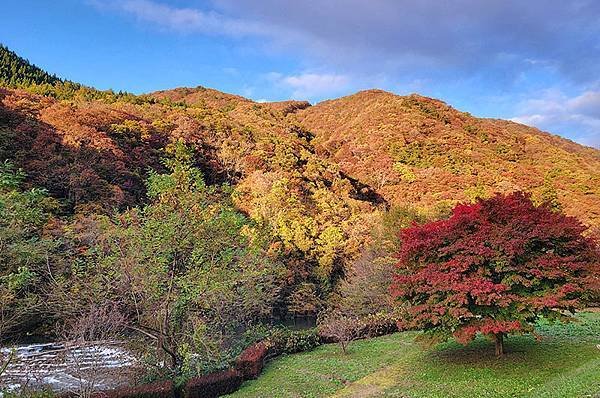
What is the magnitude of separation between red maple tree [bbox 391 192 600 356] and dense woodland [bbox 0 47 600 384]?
18.6 ft

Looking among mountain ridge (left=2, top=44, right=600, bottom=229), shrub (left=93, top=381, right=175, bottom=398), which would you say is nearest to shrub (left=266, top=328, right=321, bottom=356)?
shrub (left=93, top=381, right=175, bottom=398)

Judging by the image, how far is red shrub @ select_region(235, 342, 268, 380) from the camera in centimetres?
1534

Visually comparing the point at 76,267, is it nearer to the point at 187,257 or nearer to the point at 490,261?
the point at 187,257

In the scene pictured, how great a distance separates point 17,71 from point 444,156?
62.1 metres

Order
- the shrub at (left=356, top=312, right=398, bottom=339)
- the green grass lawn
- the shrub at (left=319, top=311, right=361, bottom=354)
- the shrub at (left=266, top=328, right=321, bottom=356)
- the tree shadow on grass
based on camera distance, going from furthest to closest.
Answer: the shrub at (left=356, top=312, right=398, bottom=339)
the shrub at (left=266, top=328, right=321, bottom=356)
the shrub at (left=319, top=311, right=361, bottom=354)
the tree shadow on grass
the green grass lawn

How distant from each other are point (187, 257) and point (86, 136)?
30705mm

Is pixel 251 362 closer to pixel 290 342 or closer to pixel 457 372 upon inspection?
pixel 290 342

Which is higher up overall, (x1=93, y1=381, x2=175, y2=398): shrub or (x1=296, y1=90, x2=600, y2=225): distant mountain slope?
(x1=296, y1=90, x2=600, y2=225): distant mountain slope

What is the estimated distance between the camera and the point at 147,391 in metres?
12.2

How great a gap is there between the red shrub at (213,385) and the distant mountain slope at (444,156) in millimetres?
40456

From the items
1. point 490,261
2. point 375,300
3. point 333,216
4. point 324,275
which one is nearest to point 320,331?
point 375,300

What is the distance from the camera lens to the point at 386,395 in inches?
425

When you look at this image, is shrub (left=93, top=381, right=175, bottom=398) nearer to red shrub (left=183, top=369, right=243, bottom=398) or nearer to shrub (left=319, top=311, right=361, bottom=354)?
red shrub (left=183, top=369, right=243, bottom=398)

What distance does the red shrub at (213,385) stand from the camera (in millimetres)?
12952
